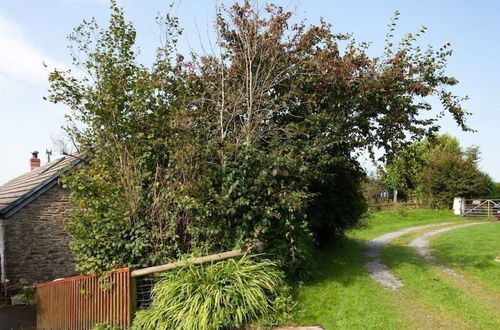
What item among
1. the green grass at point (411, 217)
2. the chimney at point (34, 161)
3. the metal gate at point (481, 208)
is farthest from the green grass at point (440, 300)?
the metal gate at point (481, 208)

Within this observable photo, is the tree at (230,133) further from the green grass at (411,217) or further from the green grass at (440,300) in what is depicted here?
the green grass at (411,217)

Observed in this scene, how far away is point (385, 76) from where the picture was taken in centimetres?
980

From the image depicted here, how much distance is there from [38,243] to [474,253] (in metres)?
14.2

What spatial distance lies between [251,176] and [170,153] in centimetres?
168

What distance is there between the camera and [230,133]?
9688 millimetres

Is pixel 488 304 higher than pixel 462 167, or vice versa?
pixel 462 167

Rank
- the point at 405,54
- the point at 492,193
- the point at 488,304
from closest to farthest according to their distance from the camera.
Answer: the point at 488,304 → the point at 405,54 → the point at 492,193

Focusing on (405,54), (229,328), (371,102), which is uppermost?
(405,54)

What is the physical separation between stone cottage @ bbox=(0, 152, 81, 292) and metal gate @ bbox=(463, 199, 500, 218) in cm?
2717

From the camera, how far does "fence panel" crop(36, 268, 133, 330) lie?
8.20 meters

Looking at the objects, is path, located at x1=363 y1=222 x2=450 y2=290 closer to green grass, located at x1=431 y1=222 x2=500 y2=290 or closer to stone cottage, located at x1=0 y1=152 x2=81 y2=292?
green grass, located at x1=431 y1=222 x2=500 y2=290

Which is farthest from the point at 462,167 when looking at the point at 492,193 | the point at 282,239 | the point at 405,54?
the point at 282,239

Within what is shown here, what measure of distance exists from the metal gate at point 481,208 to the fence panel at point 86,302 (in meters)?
29.4

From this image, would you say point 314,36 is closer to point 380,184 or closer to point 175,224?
point 175,224
